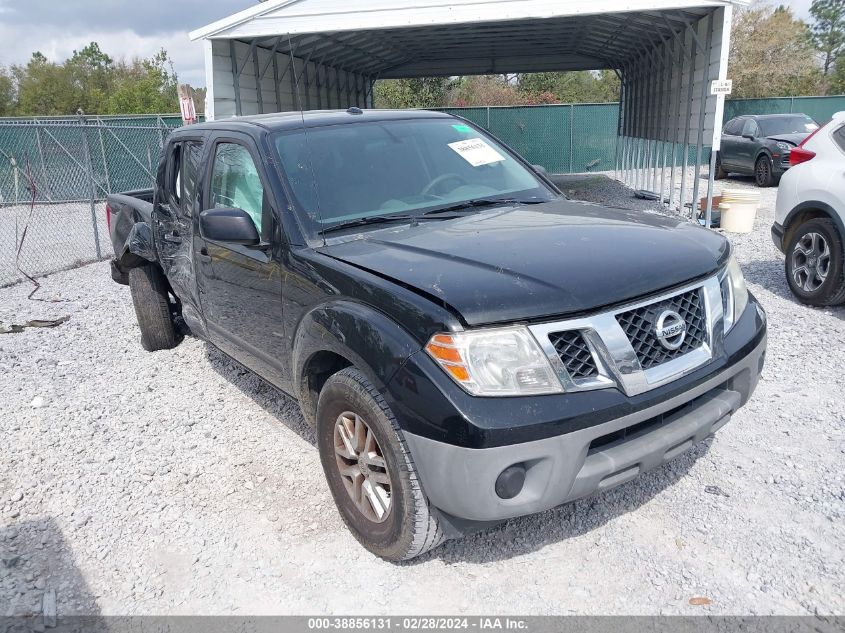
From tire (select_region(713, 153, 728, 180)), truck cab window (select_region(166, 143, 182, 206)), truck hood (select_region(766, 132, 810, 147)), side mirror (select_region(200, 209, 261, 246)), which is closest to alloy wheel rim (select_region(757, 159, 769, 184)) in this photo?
truck hood (select_region(766, 132, 810, 147))

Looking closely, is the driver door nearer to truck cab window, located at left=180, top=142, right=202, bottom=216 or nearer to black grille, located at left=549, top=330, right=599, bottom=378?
truck cab window, located at left=180, top=142, right=202, bottom=216

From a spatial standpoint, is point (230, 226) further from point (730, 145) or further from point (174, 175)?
point (730, 145)

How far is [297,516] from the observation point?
343cm

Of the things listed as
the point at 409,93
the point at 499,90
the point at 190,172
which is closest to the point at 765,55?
the point at 499,90

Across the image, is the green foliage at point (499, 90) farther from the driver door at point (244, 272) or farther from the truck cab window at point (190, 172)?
the driver door at point (244, 272)

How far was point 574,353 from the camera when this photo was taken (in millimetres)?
2484

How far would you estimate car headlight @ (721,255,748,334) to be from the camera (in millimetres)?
2991

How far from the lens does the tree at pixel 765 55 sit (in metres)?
36.4

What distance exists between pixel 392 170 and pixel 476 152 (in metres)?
0.64

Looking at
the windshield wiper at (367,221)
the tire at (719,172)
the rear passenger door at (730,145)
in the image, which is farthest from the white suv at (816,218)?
the tire at (719,172)

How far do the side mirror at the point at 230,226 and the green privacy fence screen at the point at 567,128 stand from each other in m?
19.7

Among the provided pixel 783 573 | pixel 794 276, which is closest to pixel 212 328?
pixel 783 573

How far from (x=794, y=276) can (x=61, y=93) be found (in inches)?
2098

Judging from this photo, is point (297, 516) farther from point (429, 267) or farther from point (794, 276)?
point (794, 276)
